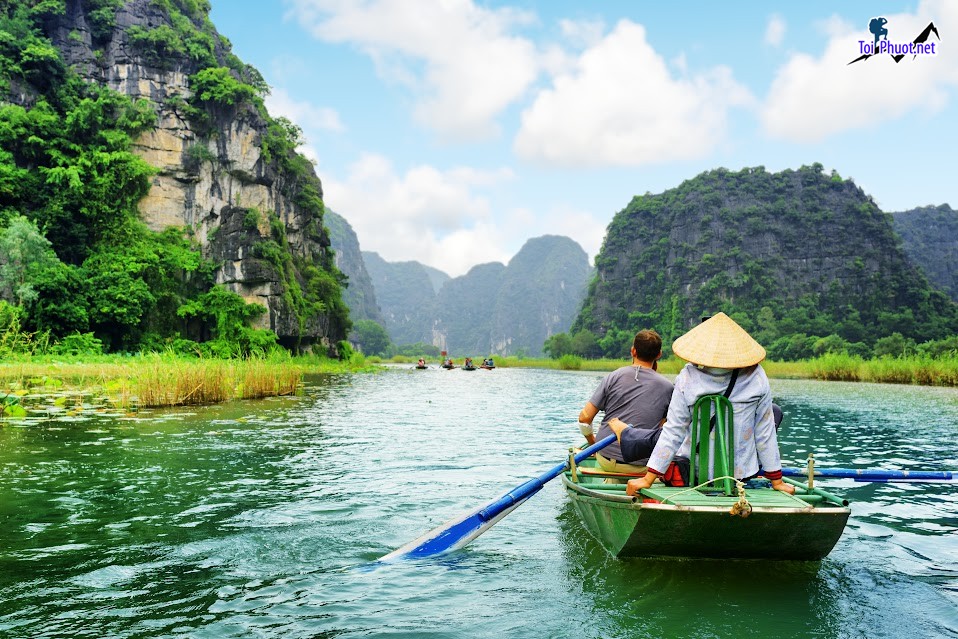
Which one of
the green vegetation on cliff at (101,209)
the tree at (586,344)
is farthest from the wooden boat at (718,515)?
the tree at (586,344)

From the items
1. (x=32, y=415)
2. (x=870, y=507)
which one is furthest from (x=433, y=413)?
(x=870, y=507)

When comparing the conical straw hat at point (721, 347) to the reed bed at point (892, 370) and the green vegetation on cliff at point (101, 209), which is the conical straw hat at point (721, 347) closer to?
the reed bed at point (892, 370)

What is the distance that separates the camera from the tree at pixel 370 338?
10272 centimetres

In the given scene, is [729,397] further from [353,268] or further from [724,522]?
[353,268]

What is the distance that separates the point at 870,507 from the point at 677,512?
3.89 m

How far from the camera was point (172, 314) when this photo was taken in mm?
33406

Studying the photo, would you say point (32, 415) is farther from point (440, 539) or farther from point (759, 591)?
point (759, 591)

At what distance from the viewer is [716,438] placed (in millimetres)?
3963

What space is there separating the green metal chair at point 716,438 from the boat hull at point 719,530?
330mm

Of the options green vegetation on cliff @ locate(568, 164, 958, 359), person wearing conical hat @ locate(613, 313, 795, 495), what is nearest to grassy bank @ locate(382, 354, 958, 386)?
person wearing conical hat @ locate(613, 313, 795, 495)

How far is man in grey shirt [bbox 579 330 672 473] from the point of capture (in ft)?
16.1

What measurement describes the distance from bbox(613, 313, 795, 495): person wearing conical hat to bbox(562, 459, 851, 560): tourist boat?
164mm

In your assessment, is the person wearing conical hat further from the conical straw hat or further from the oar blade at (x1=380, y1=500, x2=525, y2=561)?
the oar blade at (x1=380, y1=500, x2=525, y2=561)

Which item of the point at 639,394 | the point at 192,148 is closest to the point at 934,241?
the point at 192,148
